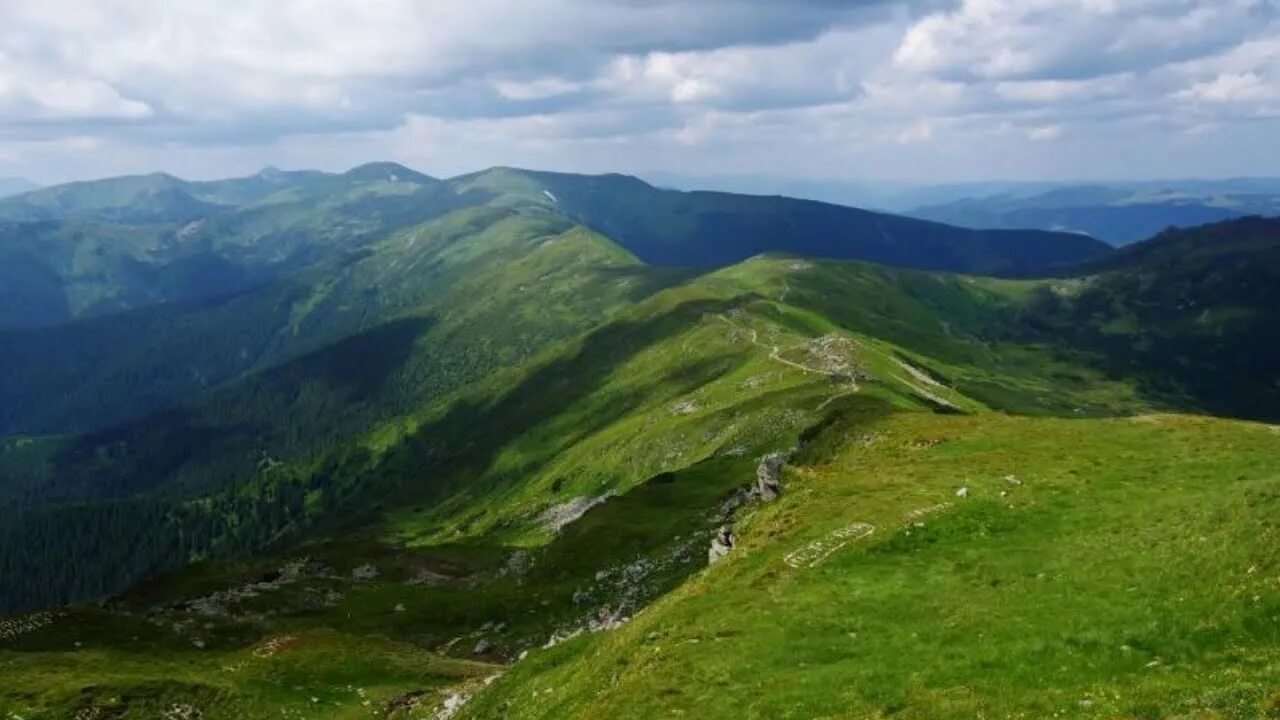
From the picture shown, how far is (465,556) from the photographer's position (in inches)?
4562

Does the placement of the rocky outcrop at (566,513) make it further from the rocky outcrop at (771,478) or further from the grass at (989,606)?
the grass at (989,606)

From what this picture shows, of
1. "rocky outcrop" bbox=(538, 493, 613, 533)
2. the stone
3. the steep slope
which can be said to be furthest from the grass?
"rocky outcrop" bbox=(538, 493, 613, 533)

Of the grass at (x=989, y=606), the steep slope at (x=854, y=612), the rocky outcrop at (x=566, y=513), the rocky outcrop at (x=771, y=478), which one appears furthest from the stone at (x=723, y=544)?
the rocky outcrop at (x=566, y=513)

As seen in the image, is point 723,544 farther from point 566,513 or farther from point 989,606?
point 566,513

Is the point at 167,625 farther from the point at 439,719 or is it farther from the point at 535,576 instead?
the point at 439,719

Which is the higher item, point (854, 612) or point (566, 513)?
point (854, 612)

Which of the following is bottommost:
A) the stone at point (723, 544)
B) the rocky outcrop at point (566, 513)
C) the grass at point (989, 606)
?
the rocky outcrop at point (566, 513)

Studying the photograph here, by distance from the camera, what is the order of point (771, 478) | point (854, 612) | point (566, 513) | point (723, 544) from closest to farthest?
point (854, 612) < point (723, 544) < point (771, 478) < point (566, 513)

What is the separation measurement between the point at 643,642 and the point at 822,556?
10.8 m

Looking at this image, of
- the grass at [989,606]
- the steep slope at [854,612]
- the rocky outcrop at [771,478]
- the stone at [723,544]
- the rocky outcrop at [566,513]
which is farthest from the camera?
the rocky outcrop at [566,513]

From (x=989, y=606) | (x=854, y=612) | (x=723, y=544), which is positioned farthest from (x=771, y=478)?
(x=989, y=606)

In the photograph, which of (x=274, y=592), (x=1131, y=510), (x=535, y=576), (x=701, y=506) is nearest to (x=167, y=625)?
(x=274, y=592)

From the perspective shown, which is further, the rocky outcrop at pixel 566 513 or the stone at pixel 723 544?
the rocky outcrop at pixel 566 513

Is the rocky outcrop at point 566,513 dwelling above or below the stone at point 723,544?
below
